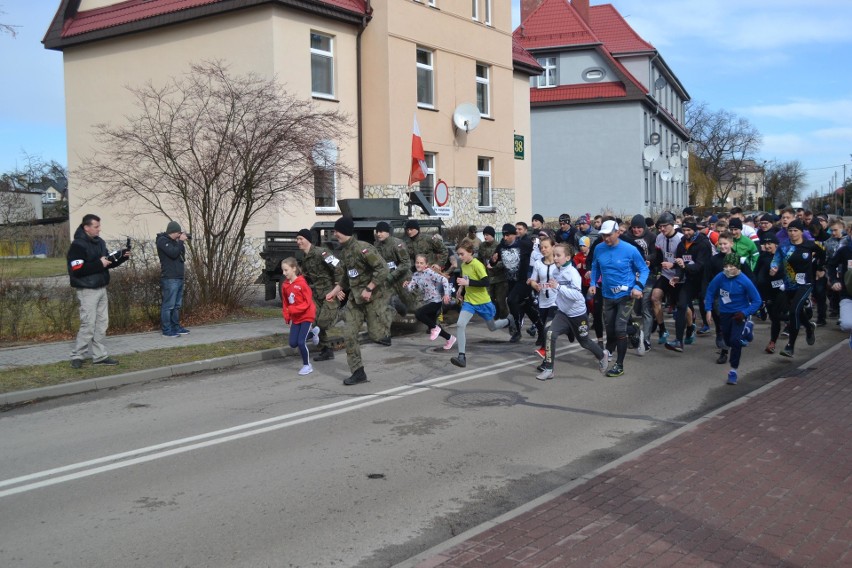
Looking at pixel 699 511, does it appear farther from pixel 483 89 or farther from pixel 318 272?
pixel 483 89

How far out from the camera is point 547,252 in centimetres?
1027

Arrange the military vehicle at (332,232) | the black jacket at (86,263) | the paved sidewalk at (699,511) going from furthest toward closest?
the military vehicle at (332,232), the black jacket at (86,263), the paved sidewalk at (699,511)

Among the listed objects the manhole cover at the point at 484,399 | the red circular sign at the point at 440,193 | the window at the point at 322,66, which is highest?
the window at the point at 322,66

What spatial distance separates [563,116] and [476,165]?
1893 centimetres

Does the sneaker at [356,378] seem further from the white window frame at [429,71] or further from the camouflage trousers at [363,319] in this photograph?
the white window frame at [429,71]

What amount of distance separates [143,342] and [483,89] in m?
19.9

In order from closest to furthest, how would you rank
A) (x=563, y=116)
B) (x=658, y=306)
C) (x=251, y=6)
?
(x=658, y=306) → (x=251, y=6) → (x=563, y=116)

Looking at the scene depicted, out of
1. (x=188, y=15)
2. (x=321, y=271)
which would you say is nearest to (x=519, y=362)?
(x=321, y=271)

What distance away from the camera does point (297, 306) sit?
10445 millimetres

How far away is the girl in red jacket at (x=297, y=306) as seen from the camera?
34.2 feet

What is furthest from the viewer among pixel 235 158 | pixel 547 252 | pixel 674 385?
pixel 235 158

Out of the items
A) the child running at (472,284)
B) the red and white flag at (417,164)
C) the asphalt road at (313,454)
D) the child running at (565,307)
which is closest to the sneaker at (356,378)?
the asphalt road at (313,454)

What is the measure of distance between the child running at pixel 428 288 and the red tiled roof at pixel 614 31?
1588 inches

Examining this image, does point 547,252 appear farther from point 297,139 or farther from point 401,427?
point 297,139
